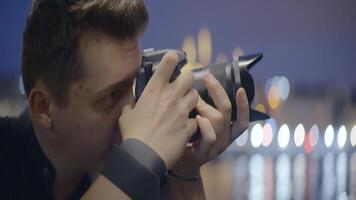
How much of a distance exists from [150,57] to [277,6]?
0.90m

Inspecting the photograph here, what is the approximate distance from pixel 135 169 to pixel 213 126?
0.13 m

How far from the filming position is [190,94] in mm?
596

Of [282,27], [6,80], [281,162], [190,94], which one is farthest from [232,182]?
[190,94]

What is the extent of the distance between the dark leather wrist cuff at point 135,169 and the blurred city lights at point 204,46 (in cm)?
58

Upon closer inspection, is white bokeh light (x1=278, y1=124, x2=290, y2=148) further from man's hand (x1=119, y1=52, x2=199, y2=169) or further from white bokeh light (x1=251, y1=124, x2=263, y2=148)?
man's hand (x1=119, y1=52, x2=199, y2=169)

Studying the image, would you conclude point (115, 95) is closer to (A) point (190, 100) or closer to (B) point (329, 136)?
(A) point (190, 100)

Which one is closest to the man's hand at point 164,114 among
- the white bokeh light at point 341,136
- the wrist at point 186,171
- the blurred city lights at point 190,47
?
the wrist at point 186,171

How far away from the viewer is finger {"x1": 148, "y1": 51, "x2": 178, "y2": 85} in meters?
0.58

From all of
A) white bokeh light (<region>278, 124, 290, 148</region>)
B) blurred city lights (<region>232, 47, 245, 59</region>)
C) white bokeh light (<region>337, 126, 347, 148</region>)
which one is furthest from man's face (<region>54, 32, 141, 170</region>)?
white bokeh light (<region>337, 126, 347, 148</region>)

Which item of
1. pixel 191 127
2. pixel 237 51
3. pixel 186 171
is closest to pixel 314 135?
pixel 237 51

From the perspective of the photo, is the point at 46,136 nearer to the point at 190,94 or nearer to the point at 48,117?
the point at 48,117

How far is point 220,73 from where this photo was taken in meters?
0.66

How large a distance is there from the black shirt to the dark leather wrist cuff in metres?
0.15

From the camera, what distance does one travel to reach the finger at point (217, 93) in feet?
2.11
